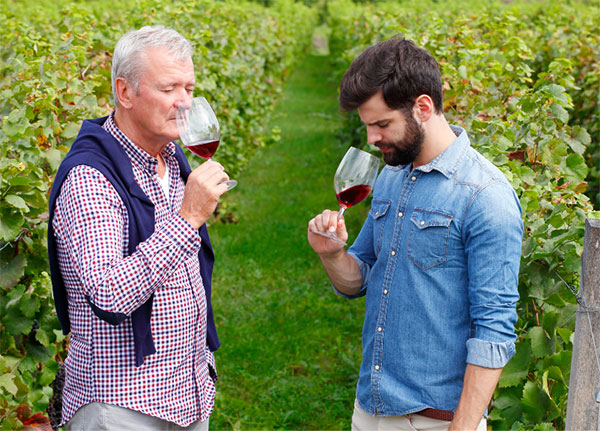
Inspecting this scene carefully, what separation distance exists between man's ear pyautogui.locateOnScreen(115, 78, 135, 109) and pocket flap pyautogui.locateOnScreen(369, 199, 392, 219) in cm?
87

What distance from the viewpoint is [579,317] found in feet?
6.74

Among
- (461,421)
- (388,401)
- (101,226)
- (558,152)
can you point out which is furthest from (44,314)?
(558,152)

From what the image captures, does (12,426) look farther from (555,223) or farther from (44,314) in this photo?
(555,223)

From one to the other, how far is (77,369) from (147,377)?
9.1 inches

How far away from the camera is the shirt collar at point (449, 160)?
208cm

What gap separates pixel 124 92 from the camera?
2164 mm

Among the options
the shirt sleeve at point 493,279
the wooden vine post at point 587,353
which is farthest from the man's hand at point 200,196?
the wooden vine post at point 587,353

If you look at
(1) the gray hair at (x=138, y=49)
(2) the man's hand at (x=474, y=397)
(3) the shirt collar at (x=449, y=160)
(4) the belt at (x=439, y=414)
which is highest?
(1) the gray hair at (x=138, y=49)

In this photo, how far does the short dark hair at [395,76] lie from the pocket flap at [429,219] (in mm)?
328

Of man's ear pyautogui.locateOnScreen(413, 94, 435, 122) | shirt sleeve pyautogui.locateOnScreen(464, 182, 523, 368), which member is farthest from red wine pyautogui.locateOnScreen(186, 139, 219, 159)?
shirt sleeve pyautogui.locateOnScreen(464, 182, 523, 368)

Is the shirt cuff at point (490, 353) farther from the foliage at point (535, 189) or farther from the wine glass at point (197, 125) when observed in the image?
the wine glass at point (197, 125)

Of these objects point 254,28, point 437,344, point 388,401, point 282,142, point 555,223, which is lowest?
point 282,142

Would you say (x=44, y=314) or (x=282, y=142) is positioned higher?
(x=44, y=314)

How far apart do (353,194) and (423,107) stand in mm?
405
